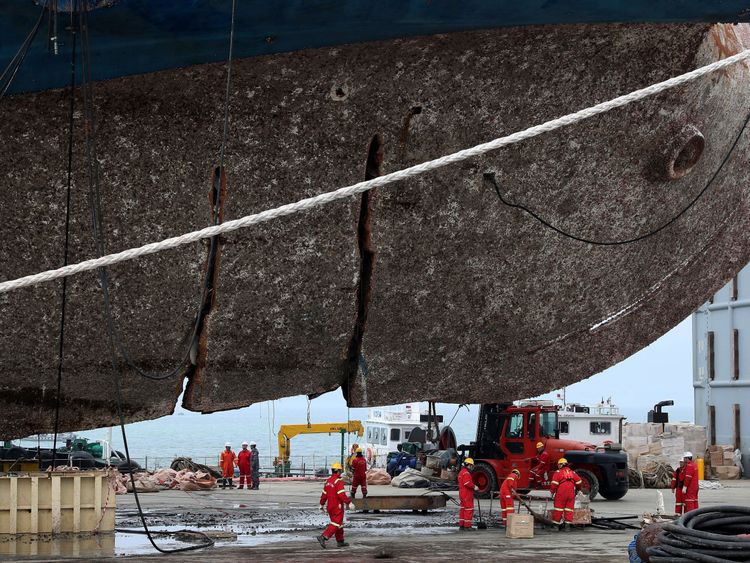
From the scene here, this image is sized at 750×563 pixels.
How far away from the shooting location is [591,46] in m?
7.02

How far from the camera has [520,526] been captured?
Answer: 10922mm

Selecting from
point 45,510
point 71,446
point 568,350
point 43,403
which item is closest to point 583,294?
point 568,350

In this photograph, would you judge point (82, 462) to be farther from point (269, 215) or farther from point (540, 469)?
point (269, 215)

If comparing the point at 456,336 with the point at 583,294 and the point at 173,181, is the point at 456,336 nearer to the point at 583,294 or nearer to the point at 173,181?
the point at 583,294

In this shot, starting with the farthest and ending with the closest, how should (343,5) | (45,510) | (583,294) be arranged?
1. (45,510)
2. (583,294)
3. (343,5)

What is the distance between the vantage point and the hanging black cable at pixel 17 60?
604cm

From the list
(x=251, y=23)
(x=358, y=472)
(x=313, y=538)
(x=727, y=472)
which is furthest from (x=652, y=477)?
(x=251, y=23)

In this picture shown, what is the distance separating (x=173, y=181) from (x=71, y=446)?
21.2 metres

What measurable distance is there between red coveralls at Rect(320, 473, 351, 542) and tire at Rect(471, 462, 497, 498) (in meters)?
6.44

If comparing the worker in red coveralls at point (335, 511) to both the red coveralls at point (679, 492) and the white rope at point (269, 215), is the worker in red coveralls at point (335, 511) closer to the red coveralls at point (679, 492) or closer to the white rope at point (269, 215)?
the red coveralls at point (679, 492)

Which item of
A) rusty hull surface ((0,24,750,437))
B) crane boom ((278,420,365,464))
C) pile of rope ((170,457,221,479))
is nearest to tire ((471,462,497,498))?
pile of rope ((170,457,221,479))

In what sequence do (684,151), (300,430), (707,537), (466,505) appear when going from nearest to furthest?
(707,537) < (684,151) < (466,505) < (300,430)

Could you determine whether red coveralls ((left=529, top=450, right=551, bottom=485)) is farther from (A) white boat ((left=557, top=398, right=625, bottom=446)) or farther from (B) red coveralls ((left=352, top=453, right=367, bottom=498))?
(A) white boat ((left=557, top=398, right=625, bottom=446))

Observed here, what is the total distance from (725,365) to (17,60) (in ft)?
73.9
